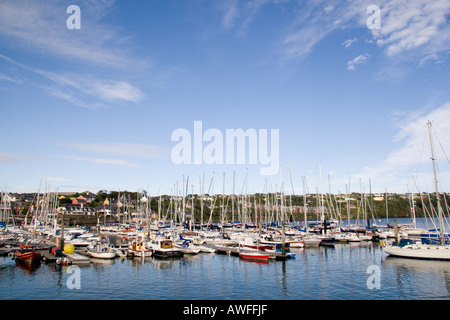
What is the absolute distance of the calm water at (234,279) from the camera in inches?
1006

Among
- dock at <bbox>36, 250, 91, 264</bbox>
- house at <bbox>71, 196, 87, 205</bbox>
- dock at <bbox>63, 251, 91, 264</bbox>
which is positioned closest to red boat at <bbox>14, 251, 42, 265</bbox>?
dock at <bbox>36, 250, 91, 264</bbox>

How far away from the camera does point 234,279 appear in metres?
31.2

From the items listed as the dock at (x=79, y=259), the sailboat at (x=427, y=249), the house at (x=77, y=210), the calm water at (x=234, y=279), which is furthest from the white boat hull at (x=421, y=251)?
the house at (x=77, y=210)

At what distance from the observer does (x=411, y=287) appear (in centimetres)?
2745

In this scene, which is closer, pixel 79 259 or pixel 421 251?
pixel 79 259

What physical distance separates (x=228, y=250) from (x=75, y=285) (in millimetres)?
24635

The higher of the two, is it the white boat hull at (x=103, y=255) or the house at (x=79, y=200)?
the house at (x=79, y=200)

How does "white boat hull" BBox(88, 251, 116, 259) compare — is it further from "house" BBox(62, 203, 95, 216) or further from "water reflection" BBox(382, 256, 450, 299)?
"house" BBox(62, 203, 95, 216)

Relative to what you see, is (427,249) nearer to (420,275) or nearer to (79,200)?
(420,275)

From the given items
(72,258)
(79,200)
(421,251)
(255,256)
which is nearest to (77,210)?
(79,200)

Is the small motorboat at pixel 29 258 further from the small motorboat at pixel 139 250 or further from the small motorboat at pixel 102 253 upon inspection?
the small motorboat at pixel 139 250

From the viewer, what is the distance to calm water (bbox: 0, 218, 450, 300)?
25.5m
